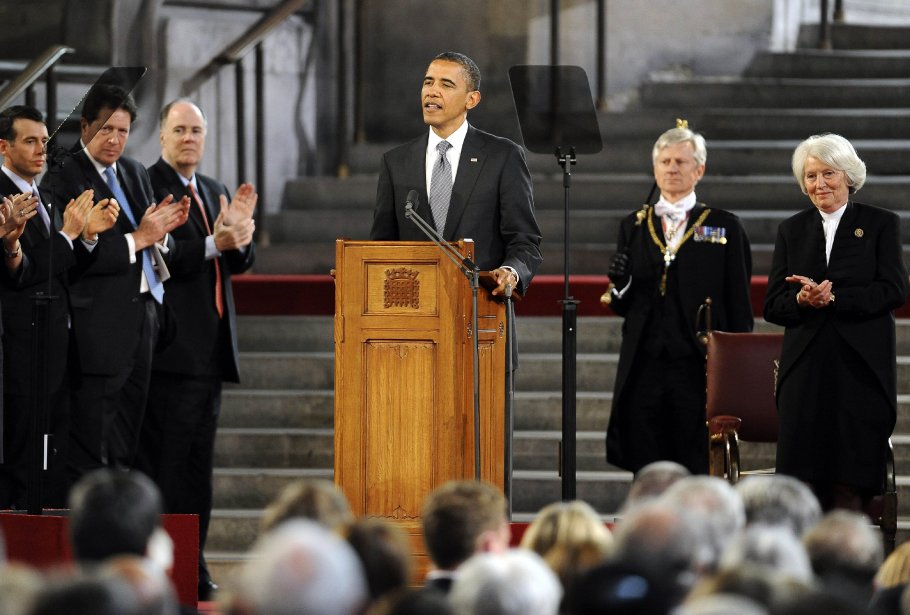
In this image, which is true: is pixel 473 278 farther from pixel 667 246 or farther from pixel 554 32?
pixel 554 32

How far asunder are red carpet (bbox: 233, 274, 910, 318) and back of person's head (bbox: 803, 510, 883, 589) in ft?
15.8

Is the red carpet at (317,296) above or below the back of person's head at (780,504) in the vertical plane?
above

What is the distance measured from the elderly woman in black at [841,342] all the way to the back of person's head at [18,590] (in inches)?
132

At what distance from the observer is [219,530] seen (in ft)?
21.5

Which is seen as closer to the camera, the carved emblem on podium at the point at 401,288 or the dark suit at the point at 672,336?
the carved emblem on podium at the point at 401,288

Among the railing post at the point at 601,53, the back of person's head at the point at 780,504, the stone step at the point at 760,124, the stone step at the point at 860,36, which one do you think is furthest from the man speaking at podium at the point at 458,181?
the stone step at the point at 860,36

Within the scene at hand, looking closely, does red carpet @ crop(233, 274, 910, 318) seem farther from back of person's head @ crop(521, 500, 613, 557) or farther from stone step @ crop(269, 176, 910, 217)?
back of person's head @ crop(521, 500, 613, 557)

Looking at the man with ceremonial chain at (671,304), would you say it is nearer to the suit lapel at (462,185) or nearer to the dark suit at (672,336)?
the dark suit at (672,336)

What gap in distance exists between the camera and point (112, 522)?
2850 millimetres

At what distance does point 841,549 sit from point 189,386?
3.42 meters

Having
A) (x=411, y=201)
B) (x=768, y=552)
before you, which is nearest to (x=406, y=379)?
(x=411, y=201)

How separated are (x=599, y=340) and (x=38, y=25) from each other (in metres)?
3.49

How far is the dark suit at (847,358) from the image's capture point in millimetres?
5293

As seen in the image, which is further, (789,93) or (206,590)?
→ (789,93)
